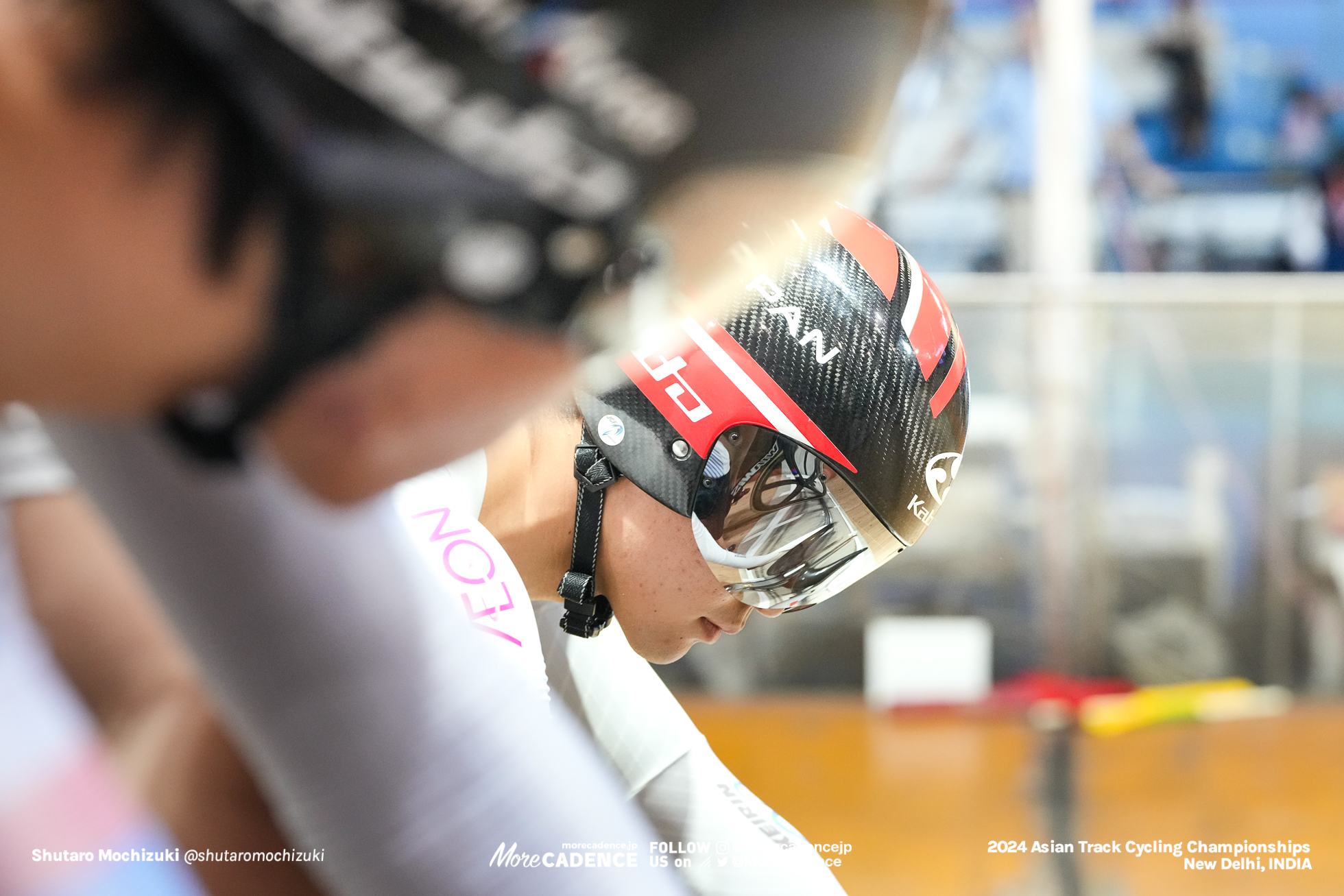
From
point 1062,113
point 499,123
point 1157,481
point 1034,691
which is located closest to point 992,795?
point 1034,691

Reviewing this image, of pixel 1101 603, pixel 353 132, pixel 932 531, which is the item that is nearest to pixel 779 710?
pixel 932 531

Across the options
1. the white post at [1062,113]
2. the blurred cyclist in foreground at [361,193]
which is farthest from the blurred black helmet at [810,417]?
the white post at [1062,113]

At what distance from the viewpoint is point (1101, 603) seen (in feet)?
9.02

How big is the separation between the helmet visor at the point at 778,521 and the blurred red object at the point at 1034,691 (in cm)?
155

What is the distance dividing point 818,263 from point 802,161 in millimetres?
715

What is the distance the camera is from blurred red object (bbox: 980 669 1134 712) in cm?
257

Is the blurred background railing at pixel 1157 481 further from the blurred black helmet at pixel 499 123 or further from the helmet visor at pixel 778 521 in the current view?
the blurred black helmet at pixel 499 123

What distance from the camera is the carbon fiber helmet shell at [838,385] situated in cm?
101

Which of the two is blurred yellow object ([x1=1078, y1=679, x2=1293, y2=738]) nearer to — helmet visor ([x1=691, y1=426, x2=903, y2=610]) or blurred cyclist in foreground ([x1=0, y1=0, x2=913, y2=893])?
helmet visor ([x1=691, y1=426, x2=903, y2=610])

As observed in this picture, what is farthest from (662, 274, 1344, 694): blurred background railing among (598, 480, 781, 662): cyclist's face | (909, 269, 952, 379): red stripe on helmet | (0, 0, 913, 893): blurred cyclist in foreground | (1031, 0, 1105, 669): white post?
(0, 0, 913, 893): blurred cyclist in foreground

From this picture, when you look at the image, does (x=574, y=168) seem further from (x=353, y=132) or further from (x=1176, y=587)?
(x=1176, y=587)

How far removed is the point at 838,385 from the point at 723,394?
11 cm

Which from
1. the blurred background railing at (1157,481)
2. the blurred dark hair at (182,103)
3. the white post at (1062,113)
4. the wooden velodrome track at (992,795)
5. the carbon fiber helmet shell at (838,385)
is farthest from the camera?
the blurred background railing at (1157,481)

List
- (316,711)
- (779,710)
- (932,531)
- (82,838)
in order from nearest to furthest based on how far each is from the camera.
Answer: (316,711)
(82,838)
(779,710)
(932,531)
